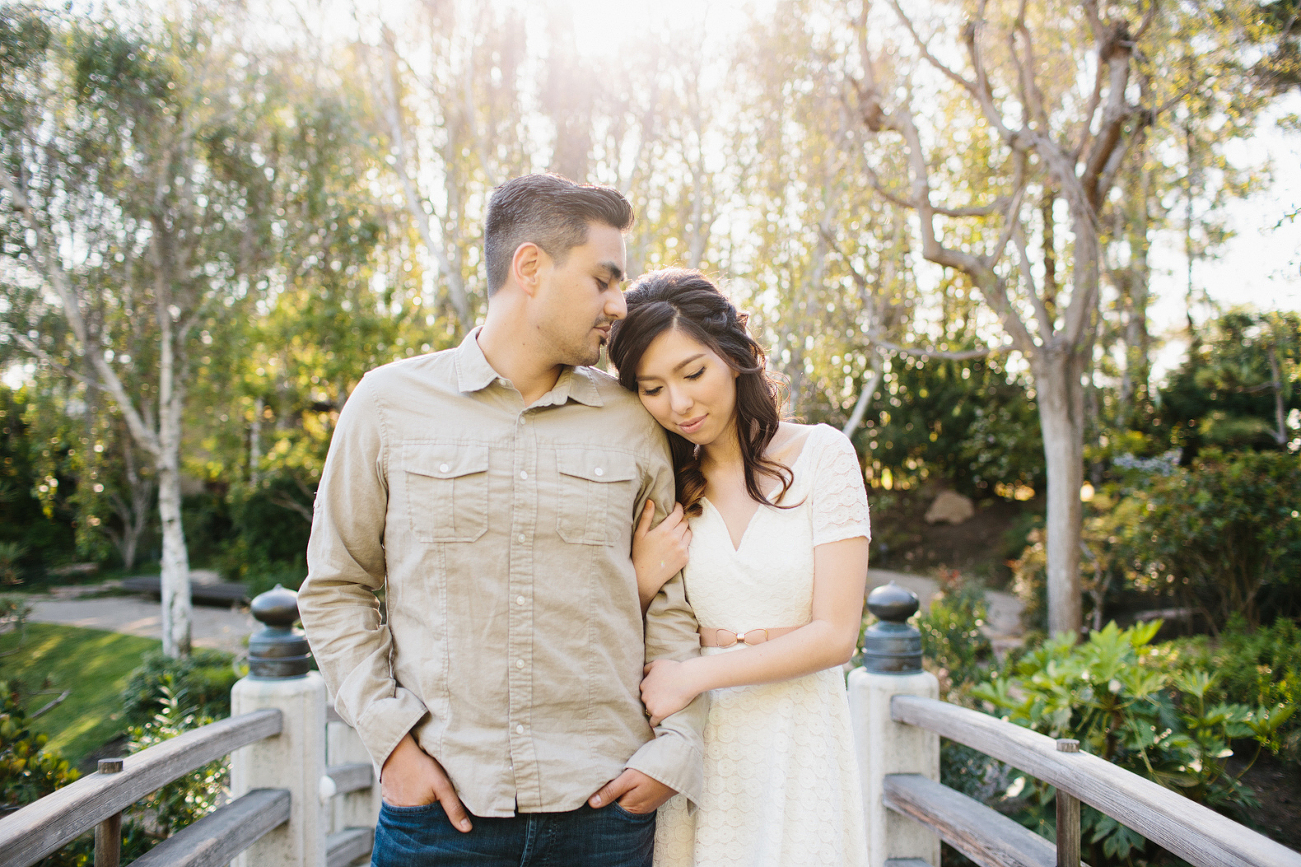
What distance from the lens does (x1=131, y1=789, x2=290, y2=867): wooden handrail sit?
75.4 inches

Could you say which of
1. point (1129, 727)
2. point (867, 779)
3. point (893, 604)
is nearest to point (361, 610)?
point (893, 604)

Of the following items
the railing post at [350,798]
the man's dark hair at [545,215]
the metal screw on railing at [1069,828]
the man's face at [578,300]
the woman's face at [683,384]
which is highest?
the man's dark hair at [545,215]

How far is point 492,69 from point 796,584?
283 inches

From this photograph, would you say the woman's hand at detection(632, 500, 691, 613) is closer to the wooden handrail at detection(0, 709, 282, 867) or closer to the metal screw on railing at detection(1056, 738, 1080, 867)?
the metal screw on railing at detection(1056, 738, 1080, 867)

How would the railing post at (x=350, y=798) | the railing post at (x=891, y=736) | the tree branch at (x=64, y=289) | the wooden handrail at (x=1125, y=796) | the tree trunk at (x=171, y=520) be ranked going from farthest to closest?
the tree trunk at (x=171, y=520) → the tree branch at (x=64, y=289) → the railing post at (x=350, y=798) → the railing post at (x=891, y=736) → the wooden handrail at (x=1125, y=796)

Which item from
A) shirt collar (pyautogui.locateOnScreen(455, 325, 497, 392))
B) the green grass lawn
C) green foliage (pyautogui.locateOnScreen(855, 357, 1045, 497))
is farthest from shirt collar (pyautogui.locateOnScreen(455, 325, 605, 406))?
green foliage (pyautogui.locateOnScreen(855, 357, 1045, 497))

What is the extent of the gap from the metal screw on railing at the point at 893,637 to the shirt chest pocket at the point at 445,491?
1531 mm

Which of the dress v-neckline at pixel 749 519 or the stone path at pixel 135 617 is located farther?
the stone path at pixel 135 617

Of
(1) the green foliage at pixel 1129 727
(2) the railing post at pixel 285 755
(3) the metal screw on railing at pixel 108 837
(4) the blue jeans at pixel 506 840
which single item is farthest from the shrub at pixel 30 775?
(1) the green foliage at pixel 1129 727

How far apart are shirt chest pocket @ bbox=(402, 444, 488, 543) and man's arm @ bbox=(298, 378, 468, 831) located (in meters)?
0.07

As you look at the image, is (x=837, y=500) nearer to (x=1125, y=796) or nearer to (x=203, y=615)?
(x=1125, y=796)

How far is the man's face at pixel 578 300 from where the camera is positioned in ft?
5.78

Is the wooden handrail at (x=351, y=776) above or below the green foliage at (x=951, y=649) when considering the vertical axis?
below

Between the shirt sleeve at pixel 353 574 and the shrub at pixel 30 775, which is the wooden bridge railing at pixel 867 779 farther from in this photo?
the shrub at pixel 30 775
